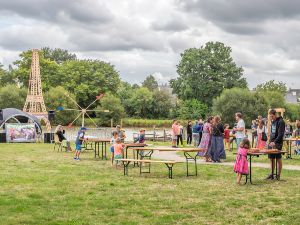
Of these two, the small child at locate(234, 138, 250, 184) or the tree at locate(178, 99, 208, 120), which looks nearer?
the small child at locate(234, 138, 250, 184)

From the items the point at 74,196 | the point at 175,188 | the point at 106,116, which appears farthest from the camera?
the point at 106,116

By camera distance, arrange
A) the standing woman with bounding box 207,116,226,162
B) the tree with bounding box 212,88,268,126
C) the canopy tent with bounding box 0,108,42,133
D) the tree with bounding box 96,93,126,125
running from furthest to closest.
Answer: the tree with bounding box 96,93,126,125, the tree with bounding box 212,88,268,126, the canopy tent with bounding box 0,108,42,133, the standing woman with bounding box 207,116,226,162

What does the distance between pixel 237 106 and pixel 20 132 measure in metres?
43.2

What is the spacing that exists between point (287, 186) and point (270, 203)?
8.61 ft

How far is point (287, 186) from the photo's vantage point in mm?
13305

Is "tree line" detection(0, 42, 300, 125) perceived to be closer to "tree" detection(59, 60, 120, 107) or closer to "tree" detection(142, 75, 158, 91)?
"tree" detection(59, 60, 120, 107)

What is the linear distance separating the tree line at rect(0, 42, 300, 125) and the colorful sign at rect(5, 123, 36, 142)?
3506 centimetres

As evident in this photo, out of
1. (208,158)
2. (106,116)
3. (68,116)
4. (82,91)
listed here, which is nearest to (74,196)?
(208,158)

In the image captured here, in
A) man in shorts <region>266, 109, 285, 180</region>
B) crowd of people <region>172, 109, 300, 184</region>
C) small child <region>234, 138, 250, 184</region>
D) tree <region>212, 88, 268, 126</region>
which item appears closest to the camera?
small child <region>234, 138, 250, 184</region>

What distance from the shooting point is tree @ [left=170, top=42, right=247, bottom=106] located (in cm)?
8531

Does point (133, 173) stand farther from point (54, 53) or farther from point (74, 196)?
point (54, 53)

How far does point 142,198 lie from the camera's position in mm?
11453

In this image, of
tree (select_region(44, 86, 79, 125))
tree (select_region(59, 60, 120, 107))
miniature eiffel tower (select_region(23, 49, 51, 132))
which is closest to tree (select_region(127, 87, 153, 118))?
tree (select_region(59, 60, 120, 107))

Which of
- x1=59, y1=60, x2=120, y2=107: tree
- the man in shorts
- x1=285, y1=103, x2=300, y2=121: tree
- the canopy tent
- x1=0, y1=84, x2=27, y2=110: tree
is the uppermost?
x1=59, y1=60, x2=120, y2=107: tree
